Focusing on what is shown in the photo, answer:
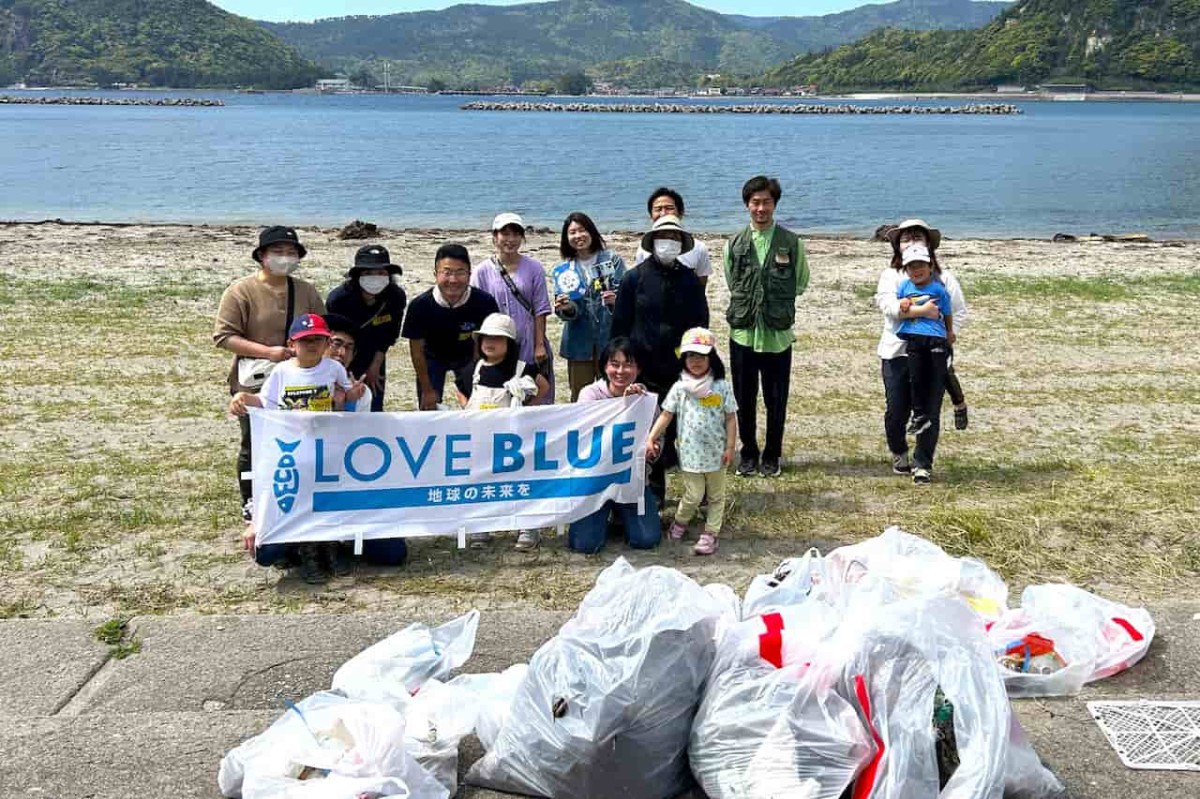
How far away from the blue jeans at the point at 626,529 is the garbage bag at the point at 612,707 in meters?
2.36

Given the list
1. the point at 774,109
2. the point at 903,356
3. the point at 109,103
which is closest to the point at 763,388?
the point at 903,356

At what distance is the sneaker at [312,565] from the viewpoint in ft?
18.9

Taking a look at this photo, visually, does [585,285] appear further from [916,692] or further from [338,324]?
[916,692]

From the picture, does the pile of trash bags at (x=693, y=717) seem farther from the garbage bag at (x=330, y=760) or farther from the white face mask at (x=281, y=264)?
the white face mask at (x=281, y=264)

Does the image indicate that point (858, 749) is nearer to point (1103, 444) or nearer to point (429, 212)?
point (1103, 444)

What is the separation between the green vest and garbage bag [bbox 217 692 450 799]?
4439 mm

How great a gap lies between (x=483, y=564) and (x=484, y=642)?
47.8 inches

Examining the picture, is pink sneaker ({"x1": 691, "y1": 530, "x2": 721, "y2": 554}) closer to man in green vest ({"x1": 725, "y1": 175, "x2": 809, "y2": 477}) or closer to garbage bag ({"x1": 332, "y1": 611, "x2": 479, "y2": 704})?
man in green vest ({"x1": 725, "y1": 175, "x2": 809, "y2": 477})

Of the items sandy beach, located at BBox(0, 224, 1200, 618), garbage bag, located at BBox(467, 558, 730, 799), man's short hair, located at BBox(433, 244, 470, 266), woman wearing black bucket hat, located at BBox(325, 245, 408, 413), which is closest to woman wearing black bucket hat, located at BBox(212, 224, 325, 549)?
woman wearing black bucket hat, located at BBox(325, 245, 408, 413)

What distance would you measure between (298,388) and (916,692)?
3.66 m

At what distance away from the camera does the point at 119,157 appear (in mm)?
60062

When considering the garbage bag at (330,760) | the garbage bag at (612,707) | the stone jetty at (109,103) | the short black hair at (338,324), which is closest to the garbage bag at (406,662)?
the garbage bag at (330,760)

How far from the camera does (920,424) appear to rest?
755 cm

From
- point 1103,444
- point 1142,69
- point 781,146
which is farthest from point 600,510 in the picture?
point 1142,69
